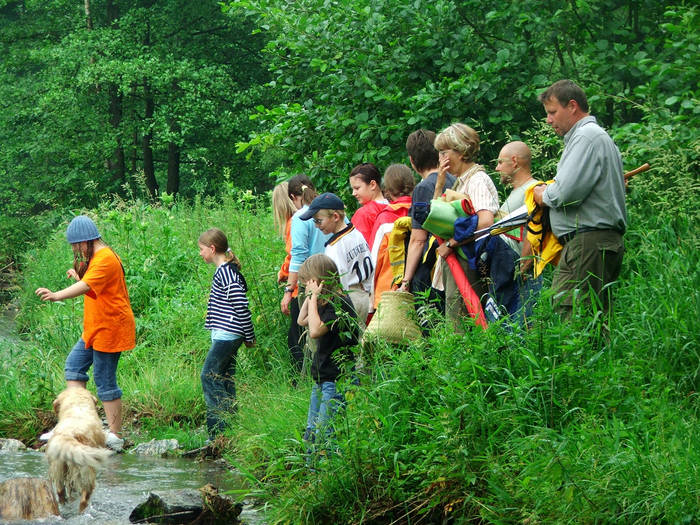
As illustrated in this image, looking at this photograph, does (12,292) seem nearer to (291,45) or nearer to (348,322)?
(291,45)

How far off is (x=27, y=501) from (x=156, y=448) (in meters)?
2.10

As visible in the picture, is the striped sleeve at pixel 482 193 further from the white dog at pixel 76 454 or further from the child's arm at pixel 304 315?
the white dog at pixel 76 454

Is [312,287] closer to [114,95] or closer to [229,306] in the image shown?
[229,306]

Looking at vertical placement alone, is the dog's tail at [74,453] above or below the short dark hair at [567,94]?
below

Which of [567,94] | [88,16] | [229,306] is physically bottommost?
[229,306]

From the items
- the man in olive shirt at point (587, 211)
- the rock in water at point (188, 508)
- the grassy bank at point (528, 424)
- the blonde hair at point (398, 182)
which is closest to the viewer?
the grassy bank at point (528, 424)

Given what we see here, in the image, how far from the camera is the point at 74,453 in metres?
5.36

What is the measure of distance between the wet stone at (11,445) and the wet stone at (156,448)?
1.11m

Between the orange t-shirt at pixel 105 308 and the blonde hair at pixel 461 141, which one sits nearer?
the blonde hair at pixel 461 141

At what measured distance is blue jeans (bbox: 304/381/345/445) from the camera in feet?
17.4

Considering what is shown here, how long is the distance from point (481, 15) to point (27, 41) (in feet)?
81.0

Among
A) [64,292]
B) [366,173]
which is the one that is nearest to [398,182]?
[366,173]

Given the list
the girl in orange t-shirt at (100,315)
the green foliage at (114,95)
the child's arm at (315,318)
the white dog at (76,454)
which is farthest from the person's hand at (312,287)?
the green foliage at (114,95)

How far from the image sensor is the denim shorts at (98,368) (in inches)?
313
